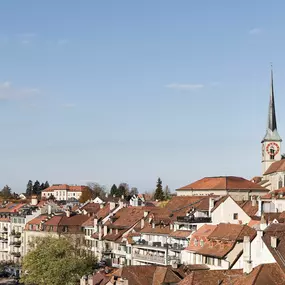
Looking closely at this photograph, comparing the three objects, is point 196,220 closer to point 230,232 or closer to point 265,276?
point 230,232

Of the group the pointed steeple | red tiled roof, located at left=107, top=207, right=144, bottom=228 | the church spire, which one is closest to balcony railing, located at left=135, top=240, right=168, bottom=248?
red tiled roof, located at left=107, top=207, right=144, bottom=228

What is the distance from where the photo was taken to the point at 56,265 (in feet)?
263

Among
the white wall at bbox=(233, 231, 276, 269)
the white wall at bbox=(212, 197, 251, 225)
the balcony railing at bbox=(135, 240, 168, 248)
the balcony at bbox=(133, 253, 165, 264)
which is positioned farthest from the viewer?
the balcony railing at bbox=(135, 240, 168, 248)

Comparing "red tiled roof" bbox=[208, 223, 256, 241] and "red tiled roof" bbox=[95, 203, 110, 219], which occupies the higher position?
"red tiled roof" bbox=[95, 203, 110, 219]

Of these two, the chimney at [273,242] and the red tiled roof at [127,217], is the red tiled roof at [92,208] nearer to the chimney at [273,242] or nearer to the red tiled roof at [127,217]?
the red tiled roof at [127,217]

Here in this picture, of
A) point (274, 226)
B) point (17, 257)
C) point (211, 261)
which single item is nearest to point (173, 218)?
point (211, 261)

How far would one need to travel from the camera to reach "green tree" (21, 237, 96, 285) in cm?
8000

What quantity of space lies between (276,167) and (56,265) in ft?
295

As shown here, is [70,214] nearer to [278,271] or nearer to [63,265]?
[63,265]

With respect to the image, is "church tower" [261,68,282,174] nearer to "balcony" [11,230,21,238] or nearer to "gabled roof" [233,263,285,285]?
"balcony" [11,230,21,238]

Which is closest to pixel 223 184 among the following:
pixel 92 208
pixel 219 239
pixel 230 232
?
pixel 92 208

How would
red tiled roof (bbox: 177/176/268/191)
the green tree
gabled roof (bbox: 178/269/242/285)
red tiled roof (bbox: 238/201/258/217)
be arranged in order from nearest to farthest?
gabled roof (bbox: 178/269/242/285)
the green tree
red tiled roof (bbox: 238/201/258/217)
red tiled roof (bbox: 177/176/268/191)

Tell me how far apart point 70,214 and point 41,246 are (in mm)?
36064

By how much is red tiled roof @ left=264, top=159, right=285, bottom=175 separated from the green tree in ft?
254
